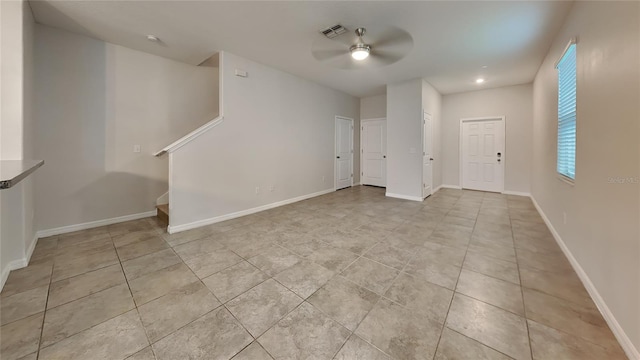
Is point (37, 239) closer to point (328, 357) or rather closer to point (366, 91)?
point (328, 357)

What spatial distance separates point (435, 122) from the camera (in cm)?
575

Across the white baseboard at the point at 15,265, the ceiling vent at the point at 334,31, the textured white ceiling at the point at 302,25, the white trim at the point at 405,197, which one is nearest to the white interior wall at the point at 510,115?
the textured white ceiling at the point at 302,25

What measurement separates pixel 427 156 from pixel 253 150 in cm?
390

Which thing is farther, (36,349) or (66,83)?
(66,83)

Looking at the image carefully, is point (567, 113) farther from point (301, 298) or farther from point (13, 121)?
point (13, 121)

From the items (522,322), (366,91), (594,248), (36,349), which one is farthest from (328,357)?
(366,91)

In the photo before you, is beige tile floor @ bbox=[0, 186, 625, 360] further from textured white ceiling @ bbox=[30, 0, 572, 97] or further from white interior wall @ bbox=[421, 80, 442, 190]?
white interior wall @ bbox=[421, 80, 442, 190]

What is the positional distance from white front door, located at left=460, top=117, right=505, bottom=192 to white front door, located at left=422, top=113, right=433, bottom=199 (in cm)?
128

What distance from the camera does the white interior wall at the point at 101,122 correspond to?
2936 mm

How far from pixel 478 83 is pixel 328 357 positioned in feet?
20.2

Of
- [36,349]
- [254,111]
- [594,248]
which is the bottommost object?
[36,349]

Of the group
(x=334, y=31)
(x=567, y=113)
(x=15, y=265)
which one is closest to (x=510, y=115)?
(x=567, y=113)

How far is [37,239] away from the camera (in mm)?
2816

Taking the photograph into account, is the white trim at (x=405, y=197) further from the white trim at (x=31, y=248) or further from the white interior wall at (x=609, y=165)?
the white trim at (x=31, y=248)
